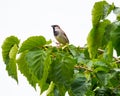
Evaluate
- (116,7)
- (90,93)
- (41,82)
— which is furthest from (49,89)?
(116,7)

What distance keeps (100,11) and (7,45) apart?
24.2 inches

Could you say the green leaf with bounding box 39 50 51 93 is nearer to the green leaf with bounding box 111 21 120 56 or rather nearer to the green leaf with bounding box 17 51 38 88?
the green leaf with bounding box 17 51 38 88

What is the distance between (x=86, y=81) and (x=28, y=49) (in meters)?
0.43

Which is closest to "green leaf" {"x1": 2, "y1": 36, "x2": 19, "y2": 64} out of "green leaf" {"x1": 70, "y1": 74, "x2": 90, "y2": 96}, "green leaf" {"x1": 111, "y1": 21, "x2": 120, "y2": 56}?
"green leaf" {"x1": 70, "y1": 74, "x2": 90, "y2": 96}

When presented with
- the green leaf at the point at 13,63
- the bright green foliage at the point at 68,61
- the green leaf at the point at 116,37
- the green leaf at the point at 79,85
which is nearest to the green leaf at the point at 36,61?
the bright green foliage at the point at 68,61

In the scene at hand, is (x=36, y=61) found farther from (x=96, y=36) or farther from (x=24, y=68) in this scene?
(x=96, y=36)

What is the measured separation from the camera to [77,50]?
7.90 ft

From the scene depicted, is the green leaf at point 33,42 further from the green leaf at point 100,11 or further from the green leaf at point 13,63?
the green leaf at point 100,11

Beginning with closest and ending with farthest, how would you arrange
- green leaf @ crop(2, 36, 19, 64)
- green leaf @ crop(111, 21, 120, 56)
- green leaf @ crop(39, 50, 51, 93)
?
1. green leaf @ crop(39, 50, 51, 93)
2. green leaf @ crop(111, 21, 120, 56)
3. green leaf @ crop(2, 36, 19, 64)

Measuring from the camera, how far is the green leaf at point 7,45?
2.26m

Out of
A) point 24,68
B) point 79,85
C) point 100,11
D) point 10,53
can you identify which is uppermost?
point 100,11

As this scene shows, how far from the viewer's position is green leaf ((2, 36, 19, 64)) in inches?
88.9

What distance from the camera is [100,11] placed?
2.10 meters

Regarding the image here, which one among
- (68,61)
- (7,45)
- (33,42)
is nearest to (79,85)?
(68,61)
